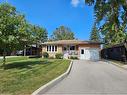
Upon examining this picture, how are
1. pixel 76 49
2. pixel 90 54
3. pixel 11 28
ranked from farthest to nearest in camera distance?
pixel 76 49 < pixel 90 54 < pixel 11 28

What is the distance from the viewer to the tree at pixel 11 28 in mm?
25516

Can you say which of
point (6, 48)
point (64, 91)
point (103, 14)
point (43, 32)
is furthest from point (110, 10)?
point (43, 32)

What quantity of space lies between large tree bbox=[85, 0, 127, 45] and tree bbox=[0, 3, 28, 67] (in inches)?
555

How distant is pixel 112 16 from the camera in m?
40.1

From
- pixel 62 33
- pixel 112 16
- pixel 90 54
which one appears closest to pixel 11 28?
pixel 112 16

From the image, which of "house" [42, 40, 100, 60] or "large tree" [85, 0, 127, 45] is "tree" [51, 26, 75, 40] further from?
"large tree" [85, 0, 127, 45]

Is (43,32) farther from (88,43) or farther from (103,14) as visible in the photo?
(103,14)

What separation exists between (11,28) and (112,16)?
1816cm

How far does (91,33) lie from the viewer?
10988cm

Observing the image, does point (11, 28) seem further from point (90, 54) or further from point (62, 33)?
point (62, 33)

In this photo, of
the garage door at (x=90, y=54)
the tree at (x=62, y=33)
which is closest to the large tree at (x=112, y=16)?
the garage door at (x=90, y=54)

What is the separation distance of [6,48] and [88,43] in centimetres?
2811

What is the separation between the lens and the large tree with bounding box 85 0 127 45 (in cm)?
3744

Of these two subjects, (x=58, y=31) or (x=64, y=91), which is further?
(x=58, y=31)
